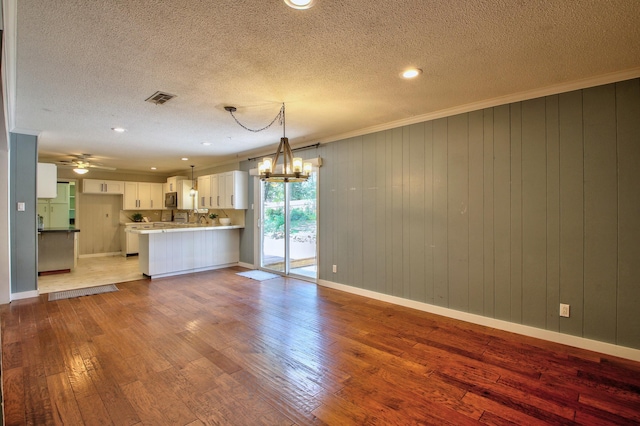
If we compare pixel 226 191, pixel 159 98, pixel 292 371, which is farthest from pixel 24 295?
pixel 292 371

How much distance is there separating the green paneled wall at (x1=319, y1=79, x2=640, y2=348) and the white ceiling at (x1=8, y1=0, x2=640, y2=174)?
40 centimetres

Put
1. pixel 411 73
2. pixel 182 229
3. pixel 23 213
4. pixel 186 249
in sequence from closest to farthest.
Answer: pixel 411 73
pixel 23 213
pixel 182 229
pixel 186 249

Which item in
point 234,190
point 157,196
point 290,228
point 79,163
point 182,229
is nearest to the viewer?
point 290,228

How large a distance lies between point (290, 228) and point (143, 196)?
568 cm

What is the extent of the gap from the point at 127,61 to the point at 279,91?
4.22 feet

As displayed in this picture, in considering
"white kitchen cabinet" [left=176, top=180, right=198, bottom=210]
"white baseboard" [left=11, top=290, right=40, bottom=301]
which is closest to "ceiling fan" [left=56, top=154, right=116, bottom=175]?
"white kitchen cabinet" [left=176, top=180, right=198, bottom=210]

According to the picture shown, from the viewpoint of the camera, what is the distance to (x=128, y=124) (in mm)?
4219

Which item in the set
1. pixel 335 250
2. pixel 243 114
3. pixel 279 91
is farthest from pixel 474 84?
pixel 335 250

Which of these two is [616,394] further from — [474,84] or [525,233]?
[474,84]

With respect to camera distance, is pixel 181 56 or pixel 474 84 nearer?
pixel 181 56

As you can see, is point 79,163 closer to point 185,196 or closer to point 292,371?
point 185,196

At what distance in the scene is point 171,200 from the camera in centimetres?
869

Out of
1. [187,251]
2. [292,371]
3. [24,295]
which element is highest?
[187,251]

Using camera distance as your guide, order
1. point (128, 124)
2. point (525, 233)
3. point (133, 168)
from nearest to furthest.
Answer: point (525, 233)
point (128, 124)
point (133, 168)
